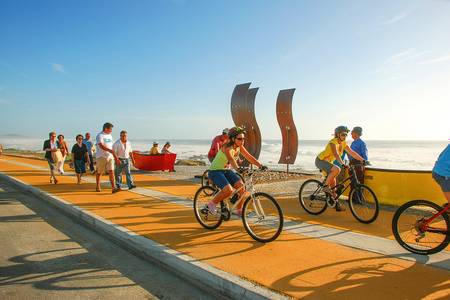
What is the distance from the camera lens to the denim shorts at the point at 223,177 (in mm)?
5992

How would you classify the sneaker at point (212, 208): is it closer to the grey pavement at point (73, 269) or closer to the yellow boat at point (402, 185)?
the grey pavement at point (73, 269)

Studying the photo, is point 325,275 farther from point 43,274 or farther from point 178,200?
point 178,200

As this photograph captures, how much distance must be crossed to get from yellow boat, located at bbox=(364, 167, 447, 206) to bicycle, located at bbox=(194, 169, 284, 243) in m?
4.06

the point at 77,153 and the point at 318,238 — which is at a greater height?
the point at 77,153

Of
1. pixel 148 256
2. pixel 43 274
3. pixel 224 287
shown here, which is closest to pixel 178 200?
pixel 148 256

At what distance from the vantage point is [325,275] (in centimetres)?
411

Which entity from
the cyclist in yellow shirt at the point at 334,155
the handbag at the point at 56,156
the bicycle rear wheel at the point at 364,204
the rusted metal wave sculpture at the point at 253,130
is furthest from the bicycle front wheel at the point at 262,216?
the rusted metal wave sculpture at the point at 253,130

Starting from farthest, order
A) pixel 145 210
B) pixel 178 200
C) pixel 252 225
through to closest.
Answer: pixel 178 200
pixel 145 210
pixel 252 225

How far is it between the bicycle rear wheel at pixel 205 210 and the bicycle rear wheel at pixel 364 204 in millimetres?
2692

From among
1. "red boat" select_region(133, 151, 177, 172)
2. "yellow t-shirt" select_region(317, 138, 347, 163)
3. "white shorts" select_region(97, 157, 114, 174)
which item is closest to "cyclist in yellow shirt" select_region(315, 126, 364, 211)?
"yellow t-shirt" select_region(317, 138, 347, 163)

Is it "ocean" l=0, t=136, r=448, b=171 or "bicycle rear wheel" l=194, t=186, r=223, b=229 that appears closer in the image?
"bicycle rear wheel" l=194, t=186, r=223, b=229

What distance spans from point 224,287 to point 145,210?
444 centimetres

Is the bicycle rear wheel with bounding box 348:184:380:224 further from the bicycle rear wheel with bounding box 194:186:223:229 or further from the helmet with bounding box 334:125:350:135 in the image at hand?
the bicycle rear wheel with bounding box 194:186:223:229

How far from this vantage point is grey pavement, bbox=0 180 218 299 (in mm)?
3906
